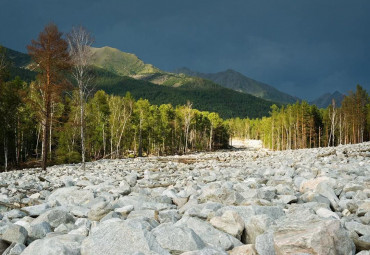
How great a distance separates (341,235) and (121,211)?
328 cm

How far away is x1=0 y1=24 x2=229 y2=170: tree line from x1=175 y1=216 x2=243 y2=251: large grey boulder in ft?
55.2

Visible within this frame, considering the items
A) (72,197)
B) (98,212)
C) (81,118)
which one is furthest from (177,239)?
(81,118)

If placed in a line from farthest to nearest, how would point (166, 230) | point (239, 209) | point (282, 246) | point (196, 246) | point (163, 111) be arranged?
point (163, 111) → point (239, 209) → point (166, 230) → point (196, 246) → point (282, 246)

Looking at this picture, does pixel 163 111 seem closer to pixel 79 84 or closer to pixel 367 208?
pixel 79 84

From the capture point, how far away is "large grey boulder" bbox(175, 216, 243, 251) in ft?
10.4

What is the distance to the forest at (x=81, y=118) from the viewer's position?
800 inches

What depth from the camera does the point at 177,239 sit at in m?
2.94

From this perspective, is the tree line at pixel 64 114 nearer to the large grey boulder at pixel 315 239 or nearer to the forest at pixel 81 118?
the forest at pixel 81 118

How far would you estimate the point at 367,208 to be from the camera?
12.9ft

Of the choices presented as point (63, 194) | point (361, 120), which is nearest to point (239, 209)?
point (63, 194)

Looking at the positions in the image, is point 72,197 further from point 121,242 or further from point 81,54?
point 81,54

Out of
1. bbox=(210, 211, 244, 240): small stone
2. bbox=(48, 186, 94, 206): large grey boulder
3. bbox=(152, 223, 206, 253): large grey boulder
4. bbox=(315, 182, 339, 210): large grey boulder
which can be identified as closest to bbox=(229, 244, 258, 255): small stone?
bbox=(152, 223, 206, 253): large grey boulder

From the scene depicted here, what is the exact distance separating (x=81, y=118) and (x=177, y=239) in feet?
59.6

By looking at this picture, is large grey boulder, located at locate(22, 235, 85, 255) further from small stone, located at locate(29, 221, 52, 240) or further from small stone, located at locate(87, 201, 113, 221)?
small stone, located at locate(87, 201, 113, 221)
